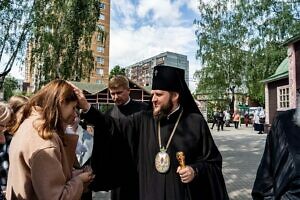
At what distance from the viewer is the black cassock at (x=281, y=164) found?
2.02 meters

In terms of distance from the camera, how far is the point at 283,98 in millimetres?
22109

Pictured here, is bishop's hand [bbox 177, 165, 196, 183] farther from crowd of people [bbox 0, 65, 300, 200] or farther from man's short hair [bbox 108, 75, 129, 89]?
man's short hair [bbox 108, 75, 129, 89]

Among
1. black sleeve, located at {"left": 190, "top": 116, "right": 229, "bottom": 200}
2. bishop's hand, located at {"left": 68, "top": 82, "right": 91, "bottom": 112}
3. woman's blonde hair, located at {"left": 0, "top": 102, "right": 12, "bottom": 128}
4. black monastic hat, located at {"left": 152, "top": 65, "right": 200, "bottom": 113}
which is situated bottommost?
black sleeve, located at {"left": 190, "top": 116, "right": 229, "bottom": 200}

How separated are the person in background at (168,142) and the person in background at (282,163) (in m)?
0.63

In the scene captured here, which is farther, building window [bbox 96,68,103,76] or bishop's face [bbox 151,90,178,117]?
building window [bbox 96,68,103,76]

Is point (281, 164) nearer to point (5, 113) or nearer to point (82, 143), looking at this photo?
point (82, 143)

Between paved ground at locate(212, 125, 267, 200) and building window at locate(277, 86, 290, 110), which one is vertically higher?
building window at locate(277, 86, 290, 110)

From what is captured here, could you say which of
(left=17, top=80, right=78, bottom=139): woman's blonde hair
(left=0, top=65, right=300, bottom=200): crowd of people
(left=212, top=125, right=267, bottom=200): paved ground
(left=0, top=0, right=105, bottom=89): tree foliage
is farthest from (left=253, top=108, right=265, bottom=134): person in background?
(left=17, top=80, right=78, bottom=139): woman's blonde hair

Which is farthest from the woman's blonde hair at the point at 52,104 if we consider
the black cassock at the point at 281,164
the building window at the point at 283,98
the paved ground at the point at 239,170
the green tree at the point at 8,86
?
the green tree at the point at 8,86

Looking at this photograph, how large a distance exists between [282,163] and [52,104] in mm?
1461

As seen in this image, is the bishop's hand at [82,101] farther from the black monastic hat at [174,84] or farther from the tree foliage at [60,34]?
the tree foliage at [60,34]

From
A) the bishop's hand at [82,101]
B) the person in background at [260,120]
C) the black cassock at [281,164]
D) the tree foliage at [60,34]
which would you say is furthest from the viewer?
the person in background at [260,120]

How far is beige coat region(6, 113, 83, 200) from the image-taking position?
190cm

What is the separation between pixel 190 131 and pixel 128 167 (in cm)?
64
